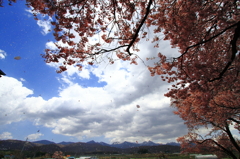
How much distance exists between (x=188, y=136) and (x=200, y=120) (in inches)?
119

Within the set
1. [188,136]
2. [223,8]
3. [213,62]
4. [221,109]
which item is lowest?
[188,136]

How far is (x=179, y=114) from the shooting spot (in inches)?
719

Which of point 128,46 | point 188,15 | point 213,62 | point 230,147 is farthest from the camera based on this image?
point 230,147

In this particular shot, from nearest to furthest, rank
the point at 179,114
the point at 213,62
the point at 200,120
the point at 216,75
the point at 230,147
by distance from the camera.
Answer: the point at 216,75 < the point at 213,62 < the point at 200,120 < the point at 230,147 < the point at 179,114

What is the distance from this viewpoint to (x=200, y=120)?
15078 millimetres

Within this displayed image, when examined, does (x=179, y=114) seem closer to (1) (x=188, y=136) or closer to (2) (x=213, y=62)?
(1) (x=188, y=136)

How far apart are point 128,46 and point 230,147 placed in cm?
2089

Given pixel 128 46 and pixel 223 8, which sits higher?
pixel 223 8

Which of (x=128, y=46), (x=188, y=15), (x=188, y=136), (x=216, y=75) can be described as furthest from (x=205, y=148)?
(x=128, y=46)

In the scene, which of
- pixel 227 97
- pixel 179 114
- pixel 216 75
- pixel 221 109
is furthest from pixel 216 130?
pixel 216 75

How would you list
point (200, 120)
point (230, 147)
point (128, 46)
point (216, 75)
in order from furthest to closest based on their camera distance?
point (230, 147), point (200, 120), point (216, 75), point (128, 46)

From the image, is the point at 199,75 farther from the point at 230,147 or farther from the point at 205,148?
the point at 230,147

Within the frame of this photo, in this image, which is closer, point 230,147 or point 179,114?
point 230,147

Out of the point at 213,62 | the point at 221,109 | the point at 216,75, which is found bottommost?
the point at 221,109
